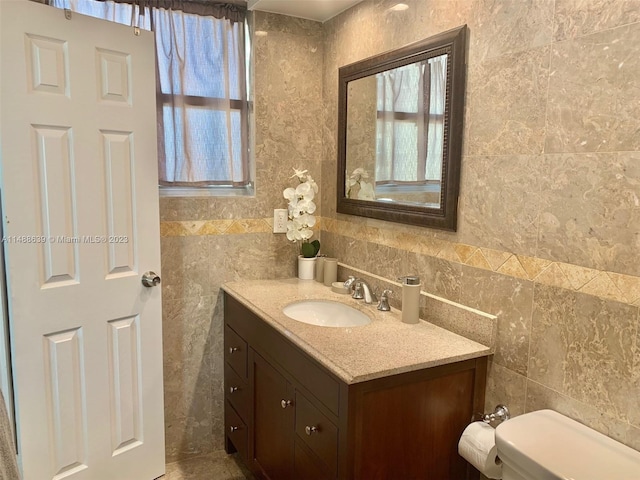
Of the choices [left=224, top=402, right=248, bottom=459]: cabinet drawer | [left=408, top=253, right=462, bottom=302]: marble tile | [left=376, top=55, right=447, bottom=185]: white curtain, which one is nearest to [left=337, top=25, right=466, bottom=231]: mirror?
[left=376, top=55, right=447, bottom=185]: white curtain

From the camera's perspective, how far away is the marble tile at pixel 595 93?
126 centimetres

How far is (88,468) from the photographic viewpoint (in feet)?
7.11

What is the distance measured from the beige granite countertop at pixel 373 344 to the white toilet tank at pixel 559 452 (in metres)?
0.30

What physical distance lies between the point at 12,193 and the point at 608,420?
81.2 inches

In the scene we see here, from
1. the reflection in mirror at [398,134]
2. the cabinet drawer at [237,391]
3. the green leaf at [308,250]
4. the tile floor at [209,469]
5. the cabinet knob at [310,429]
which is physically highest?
the reflection in mirror at [398,134]

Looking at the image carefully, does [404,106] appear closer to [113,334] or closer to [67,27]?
[67,27]

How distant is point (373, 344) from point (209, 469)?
4.47 feet

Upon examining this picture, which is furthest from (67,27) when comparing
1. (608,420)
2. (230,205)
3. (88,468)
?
(608,420)

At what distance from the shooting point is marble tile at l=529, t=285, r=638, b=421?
4.30 ft

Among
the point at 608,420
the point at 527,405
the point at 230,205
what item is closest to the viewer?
the point at 608,420

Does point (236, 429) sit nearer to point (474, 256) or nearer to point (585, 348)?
point (474, 256)

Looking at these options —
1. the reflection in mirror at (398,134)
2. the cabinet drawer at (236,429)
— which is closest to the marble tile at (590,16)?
the reflection in mirror at (398,134)

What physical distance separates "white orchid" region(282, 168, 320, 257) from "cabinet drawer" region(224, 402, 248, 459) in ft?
3.02

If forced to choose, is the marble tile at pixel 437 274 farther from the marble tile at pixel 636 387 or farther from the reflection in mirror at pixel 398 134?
the marble tile at pixel 636 387
